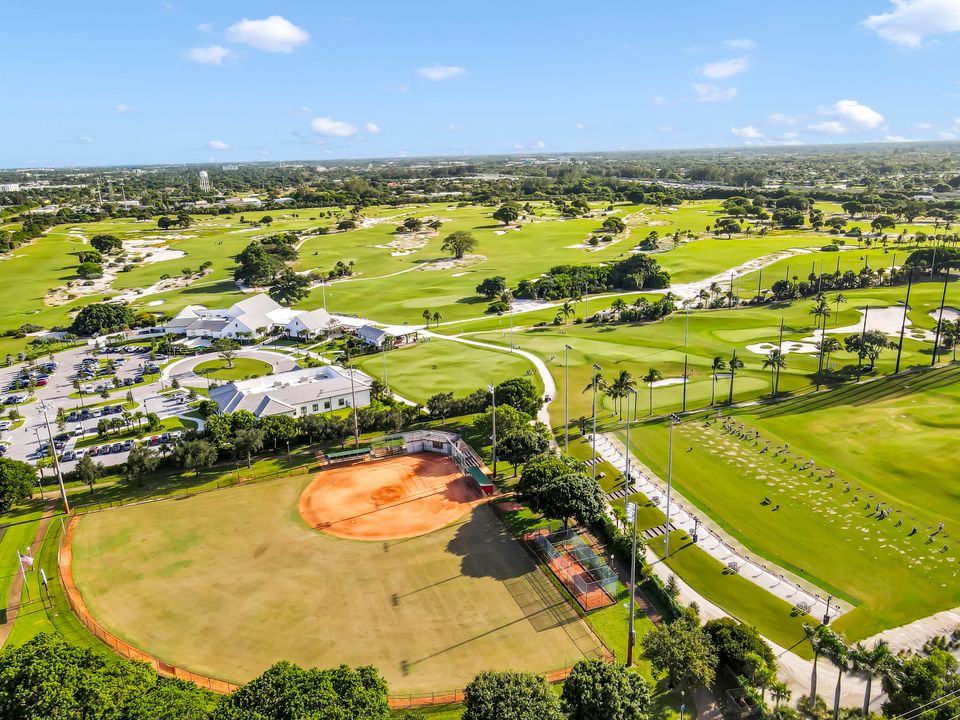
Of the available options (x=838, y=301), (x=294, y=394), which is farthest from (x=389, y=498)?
(x=838, y=301)

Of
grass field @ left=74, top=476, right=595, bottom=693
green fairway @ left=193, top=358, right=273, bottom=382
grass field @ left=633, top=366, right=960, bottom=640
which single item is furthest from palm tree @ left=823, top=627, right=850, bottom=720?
green fairway @ left=193, top=358, right=273, bottom=382

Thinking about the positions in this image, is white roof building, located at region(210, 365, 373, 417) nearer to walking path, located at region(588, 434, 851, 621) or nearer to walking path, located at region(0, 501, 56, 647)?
walking path, located at region(0, 501, 56, 647)

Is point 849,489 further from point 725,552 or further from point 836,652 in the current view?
point 836,652

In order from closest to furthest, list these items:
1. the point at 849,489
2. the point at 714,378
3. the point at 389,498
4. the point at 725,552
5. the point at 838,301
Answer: the point at 725,552
the point at 849,489
the point at 389,498
the point at 714,378
the point at 838,301

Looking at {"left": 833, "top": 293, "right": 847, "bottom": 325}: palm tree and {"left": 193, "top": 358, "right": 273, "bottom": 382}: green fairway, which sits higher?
{"left": 833, "top": 293, "right": 847, "bottom": 325}: palm tree

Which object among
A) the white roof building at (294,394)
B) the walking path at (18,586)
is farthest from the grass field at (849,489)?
the walking path at (18,586)
